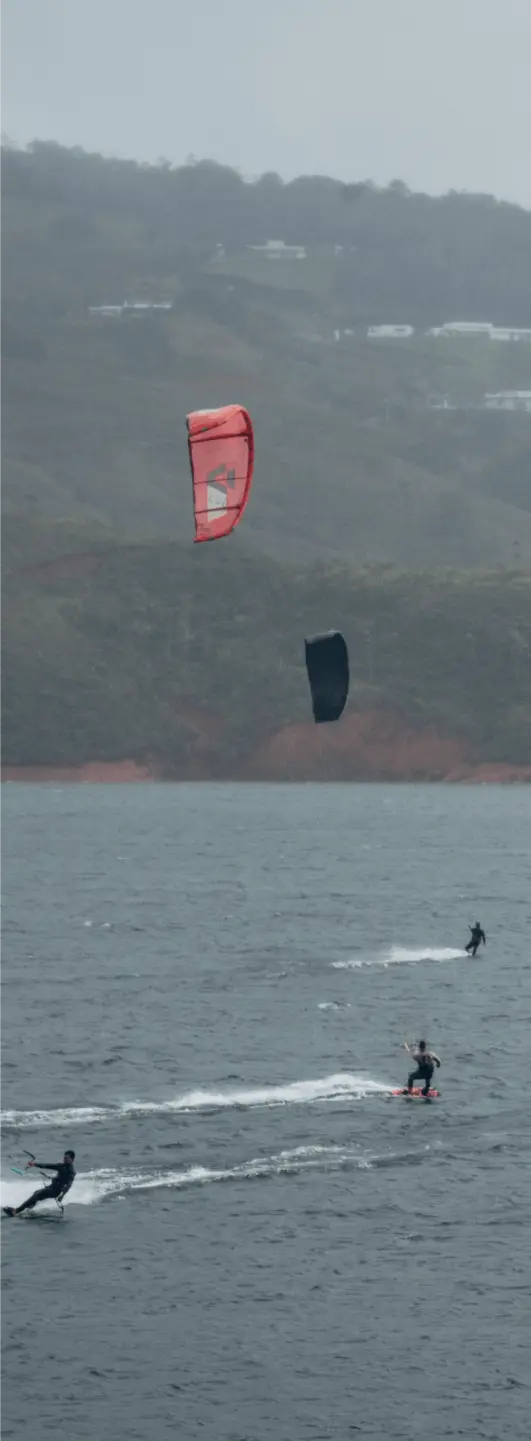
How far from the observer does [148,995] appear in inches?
3110

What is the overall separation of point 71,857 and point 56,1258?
9129 centimetres

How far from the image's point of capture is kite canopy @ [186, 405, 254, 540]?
54.0m

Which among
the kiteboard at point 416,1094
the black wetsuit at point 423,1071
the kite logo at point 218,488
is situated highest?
the kite logo at point 218,488

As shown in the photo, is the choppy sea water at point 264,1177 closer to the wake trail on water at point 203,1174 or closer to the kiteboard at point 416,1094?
the wake trail on water at point 203,1174

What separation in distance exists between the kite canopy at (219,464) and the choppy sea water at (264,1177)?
15417 mm

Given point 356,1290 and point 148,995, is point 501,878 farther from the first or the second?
point 356,1290

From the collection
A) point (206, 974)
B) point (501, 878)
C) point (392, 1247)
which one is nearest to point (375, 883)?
point (501, 878)

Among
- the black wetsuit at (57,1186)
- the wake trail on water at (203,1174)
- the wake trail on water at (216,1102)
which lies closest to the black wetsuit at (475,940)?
the wake trail on water at (216,1102)

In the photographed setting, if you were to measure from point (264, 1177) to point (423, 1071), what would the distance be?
10.1 metres

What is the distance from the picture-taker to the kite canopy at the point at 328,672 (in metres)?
48.1

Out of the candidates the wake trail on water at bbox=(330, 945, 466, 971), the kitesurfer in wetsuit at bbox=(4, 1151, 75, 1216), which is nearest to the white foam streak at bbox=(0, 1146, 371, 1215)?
the kitesurfer in wetsuit at bbox=(4, 1151, 75, 1216)

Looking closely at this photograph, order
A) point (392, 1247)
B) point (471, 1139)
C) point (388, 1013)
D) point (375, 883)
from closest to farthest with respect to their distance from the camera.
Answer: point (392, 1247), point (471, 1139), point (388, 1013), point (375, 883)

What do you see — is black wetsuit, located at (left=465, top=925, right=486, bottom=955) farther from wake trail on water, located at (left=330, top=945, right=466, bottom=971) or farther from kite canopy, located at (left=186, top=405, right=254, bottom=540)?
kite canopy, located at (left=186, top=405, right=254, bottom=540)

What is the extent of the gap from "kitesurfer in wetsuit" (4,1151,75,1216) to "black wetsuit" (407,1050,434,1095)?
563 inches
